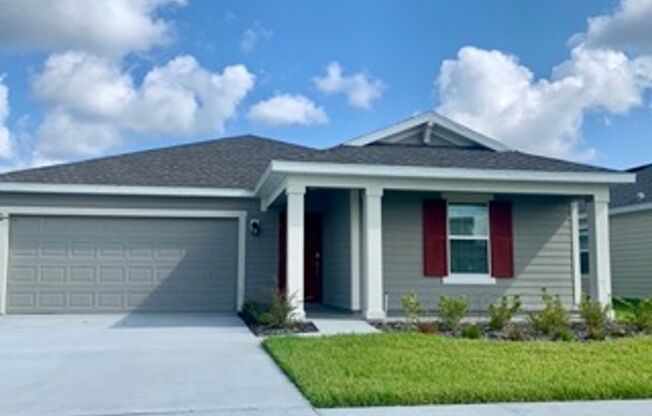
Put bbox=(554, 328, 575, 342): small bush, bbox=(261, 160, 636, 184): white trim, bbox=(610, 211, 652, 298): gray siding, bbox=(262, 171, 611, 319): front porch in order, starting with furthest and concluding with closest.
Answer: bbox=(610, 211, 652, 298): gray siding
bbox=(262, 171, 611, 319): front porch
bbox=(261, 160, 636, 184): white trim
bbox=(554, 328, 575, 342): small bush

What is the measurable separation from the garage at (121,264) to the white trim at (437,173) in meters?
4.25

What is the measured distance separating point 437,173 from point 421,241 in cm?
222

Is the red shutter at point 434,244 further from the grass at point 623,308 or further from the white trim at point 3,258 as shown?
the white trim at point 3,258

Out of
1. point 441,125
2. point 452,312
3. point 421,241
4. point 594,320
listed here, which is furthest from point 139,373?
point 441,125

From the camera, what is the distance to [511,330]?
10.9m

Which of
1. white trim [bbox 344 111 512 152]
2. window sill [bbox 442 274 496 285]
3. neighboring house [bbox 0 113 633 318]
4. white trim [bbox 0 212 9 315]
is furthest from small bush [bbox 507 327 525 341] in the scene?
white trim [bbox 0 212 9 315]

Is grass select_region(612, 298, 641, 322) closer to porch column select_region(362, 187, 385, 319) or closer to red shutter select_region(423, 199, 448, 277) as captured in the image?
red shutter select_region(423, 199, 448, 277)

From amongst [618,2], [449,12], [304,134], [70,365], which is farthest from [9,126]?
[618,2]

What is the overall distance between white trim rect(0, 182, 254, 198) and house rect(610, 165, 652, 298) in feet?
36.7

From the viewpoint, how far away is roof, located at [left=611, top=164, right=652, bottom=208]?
19.3 m

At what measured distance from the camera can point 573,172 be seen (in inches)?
518

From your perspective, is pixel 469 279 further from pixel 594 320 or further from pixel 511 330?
pixel 594 320

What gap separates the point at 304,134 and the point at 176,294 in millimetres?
11871

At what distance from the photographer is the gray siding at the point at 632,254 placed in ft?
62.1
